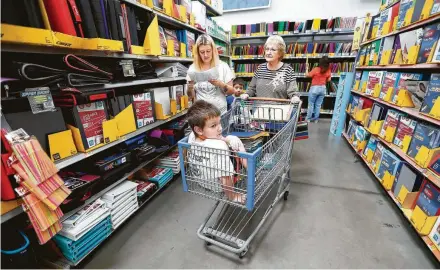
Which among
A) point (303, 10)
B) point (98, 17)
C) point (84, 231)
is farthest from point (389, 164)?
point (303, 10)

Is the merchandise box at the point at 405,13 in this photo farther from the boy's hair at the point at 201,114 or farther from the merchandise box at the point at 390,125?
the boy's hair at the point at 201,114

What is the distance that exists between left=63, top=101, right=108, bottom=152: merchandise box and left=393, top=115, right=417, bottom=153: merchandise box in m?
2.68

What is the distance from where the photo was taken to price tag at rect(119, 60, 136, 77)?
1829mm

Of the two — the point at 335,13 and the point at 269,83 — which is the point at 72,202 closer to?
the point at 269,83

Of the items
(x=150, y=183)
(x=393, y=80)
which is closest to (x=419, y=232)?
(x=393, y=80)

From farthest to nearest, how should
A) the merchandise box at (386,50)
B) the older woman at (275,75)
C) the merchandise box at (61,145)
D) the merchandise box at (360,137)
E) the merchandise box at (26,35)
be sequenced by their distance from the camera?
the merchandise box at (360,137), the merchandise box at (386,50), the older woman at (275,75), the merchandise box at (61,145), the merchandise box at (26,35)

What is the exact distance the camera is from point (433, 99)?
164 centimetres

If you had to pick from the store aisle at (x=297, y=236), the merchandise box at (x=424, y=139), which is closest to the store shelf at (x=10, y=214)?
the store aisle at (x=297, y=236)

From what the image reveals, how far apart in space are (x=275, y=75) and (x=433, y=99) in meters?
1.31

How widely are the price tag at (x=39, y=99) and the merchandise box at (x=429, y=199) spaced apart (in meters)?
2.67

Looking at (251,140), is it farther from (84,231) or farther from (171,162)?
(84,231)

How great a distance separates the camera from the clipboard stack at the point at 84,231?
1.39 meters

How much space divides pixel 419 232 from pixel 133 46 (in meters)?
2.77

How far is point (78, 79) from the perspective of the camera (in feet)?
4.73
